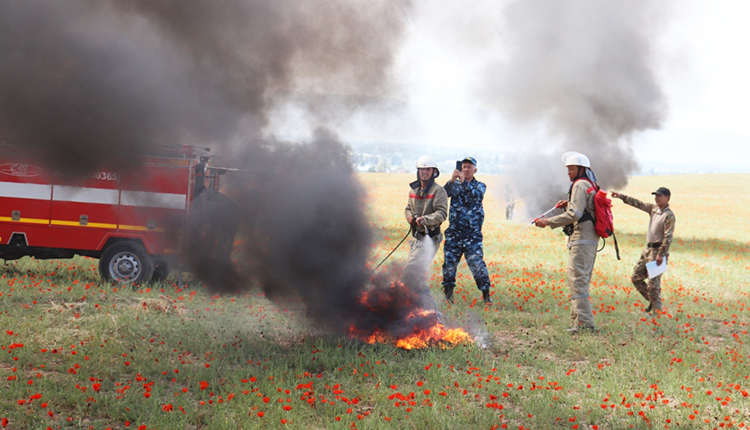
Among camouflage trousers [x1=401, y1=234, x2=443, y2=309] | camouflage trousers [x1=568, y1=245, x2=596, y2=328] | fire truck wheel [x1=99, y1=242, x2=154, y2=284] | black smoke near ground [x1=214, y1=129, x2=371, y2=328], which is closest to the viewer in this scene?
black smoke near ground [x1=214, y1=129, x2=371, y2=328]

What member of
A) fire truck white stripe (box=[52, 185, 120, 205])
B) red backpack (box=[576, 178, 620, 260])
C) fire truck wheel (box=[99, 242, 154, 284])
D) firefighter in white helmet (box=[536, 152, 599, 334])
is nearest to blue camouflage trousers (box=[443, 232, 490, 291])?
firefighter in white helmet (box=[536, 152, 599, 334])

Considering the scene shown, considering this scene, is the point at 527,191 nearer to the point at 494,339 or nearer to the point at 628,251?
the point at 628,251

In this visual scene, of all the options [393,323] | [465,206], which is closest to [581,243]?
[465,206]

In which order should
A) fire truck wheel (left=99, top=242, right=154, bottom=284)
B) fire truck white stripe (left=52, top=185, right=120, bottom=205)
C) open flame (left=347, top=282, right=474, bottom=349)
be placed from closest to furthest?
1. open flame (left=347, top=282, right=474, bottom=349)
2. fire truck white stripe (left=52, top=185, right=120, bottom=205)
3. fire truck wheel (left=99, top=242, right=154, bottom=284)

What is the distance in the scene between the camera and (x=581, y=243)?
7.73 meters

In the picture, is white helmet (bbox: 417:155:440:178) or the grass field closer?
the grass field

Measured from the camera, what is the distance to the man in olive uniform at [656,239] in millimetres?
8852

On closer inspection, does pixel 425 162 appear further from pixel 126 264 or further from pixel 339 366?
pixel 126 264

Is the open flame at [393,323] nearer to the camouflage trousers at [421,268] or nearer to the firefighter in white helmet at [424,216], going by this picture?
the camouflage trousers at [421,268]

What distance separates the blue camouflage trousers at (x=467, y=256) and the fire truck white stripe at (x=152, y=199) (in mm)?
4175

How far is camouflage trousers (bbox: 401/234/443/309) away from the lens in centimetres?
716

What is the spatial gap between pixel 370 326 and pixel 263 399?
2022mm

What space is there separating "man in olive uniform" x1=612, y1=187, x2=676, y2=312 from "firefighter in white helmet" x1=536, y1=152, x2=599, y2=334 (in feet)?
4.26

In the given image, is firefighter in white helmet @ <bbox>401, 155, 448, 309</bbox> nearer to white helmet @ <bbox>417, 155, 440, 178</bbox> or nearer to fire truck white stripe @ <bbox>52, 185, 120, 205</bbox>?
white helmet @ <bbox>417, 155, 440, 178</bbox>
